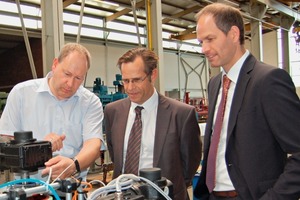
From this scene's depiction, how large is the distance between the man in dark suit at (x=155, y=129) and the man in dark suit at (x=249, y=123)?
0.23m

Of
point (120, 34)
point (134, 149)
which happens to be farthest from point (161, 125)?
point (120, 34)

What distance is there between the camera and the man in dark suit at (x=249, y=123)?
3.34 ft

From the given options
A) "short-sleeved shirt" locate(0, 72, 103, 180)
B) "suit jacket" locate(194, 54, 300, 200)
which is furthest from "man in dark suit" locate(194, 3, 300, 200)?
"short-sleeved shirt" locate(0, 72, 103, 180)

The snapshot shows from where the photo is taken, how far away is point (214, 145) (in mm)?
1219

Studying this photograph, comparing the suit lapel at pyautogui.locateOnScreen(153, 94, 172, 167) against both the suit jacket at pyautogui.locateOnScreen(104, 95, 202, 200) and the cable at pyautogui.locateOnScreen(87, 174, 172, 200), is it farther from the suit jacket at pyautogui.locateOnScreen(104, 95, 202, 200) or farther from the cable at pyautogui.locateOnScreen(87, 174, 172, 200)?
the cable at pyautogui.locateOnScreen(87, 174, 172, 200)

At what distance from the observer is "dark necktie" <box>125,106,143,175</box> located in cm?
147

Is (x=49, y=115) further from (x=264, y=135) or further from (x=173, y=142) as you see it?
(x=264, y=135)

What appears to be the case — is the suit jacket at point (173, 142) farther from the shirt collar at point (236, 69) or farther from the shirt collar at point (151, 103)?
the shirt collar at point (236, 69)

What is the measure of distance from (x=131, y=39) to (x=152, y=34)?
4214 millimetres

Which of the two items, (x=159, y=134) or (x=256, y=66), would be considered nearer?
(x=256, y=66)

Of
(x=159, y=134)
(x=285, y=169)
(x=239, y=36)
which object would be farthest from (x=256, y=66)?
(x=159, y=134)

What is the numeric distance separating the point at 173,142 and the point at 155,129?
102 millimetres

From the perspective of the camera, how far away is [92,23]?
20.4 feet

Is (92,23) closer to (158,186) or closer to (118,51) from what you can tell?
(118,51)
